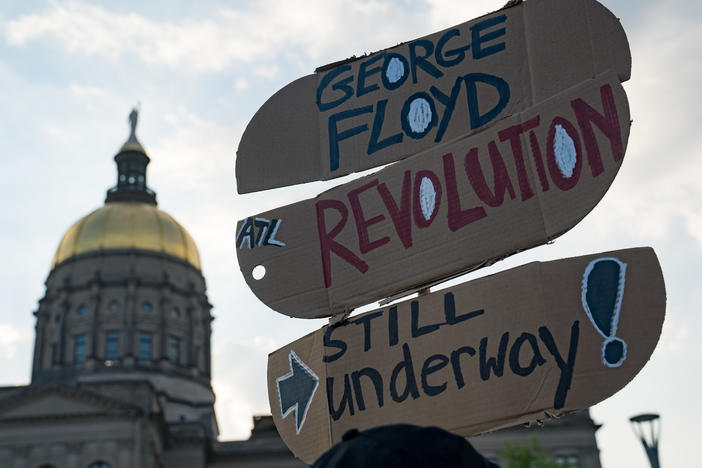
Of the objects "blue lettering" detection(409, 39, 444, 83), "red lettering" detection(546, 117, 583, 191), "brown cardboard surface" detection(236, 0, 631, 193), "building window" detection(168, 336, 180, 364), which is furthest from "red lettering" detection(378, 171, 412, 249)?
"building window" detection(168, 336, 180, 364)

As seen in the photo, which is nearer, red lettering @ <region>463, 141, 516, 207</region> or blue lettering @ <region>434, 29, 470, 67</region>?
red lettering @ <region>463, 141, 516, 207</region>

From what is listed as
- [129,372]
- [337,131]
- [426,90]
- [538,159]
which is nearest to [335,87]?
[337,131]

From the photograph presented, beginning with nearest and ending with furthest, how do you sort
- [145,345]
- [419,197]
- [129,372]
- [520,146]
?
[520,146] → [419,197] → [129,372] → [145,345]

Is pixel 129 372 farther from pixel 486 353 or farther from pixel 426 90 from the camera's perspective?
pixel 486 353

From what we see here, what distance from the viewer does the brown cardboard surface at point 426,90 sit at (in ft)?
13.1

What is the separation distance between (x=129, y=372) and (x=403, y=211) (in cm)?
5304

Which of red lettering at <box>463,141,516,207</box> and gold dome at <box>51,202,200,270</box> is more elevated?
gold dome at <box>51,202,200,270</box>

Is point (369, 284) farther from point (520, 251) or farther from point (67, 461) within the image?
point (67, 461)

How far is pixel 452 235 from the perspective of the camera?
13.2ft

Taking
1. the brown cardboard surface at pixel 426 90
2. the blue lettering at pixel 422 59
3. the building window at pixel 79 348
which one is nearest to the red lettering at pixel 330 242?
the brown cardboard surface at pixel 426 90

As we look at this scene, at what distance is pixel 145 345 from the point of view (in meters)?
56.7

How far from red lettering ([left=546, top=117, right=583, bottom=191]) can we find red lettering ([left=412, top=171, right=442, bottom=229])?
0.57m

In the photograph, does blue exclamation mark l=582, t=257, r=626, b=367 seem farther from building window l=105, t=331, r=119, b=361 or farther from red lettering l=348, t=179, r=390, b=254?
building window l=105, t=331, r=119, b=361

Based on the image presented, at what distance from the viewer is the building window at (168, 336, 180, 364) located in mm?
57219
